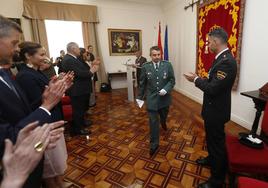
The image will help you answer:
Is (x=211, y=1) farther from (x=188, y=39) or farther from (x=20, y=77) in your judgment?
(x=20, y=77)

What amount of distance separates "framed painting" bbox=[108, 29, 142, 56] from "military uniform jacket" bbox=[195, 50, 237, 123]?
15.6 ft

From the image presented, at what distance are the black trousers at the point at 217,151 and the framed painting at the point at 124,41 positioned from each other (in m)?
4.96

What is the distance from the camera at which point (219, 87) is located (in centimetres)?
149

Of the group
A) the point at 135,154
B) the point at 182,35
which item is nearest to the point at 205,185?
the point at 135,154

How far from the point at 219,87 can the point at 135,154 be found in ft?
4.58

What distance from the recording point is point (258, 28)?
8.80 ft

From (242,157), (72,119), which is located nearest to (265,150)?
(242,157)

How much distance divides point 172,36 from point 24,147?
18.6ft

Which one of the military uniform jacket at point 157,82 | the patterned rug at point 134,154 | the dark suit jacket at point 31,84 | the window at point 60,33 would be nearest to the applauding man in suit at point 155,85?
the military uniform jacket at point 157,82

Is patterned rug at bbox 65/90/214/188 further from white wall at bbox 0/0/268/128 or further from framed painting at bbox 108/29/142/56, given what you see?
framed painting at bbox 108/29/142/56

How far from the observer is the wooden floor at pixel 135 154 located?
1865 mm

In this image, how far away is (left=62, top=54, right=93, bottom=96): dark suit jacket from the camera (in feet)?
8.57

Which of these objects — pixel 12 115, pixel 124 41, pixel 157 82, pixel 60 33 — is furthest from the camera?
pixel 124 41

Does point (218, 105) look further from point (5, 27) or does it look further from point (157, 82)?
point (5, 27)
